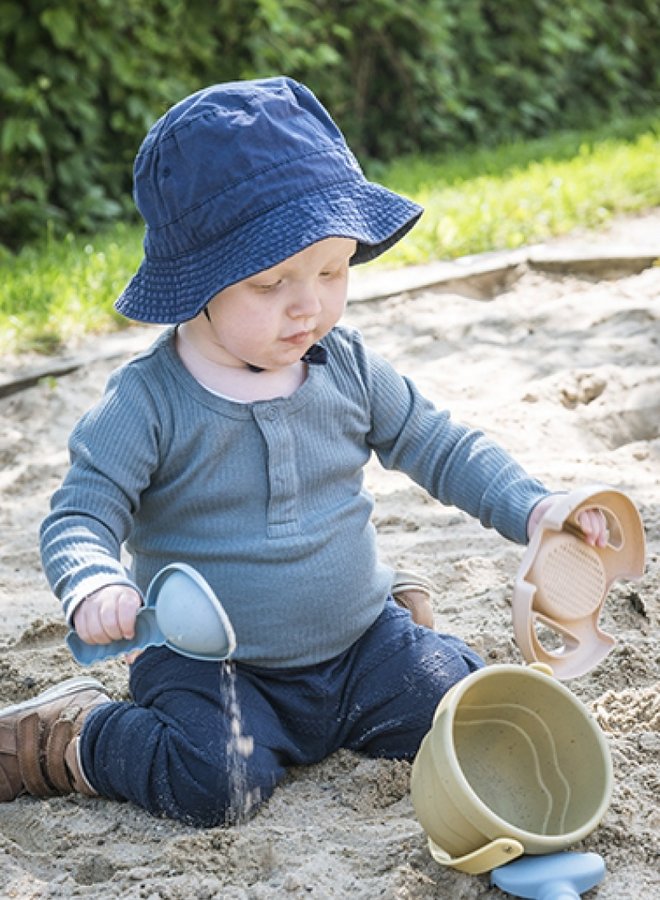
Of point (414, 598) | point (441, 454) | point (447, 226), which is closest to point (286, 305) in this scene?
point (441, 454)

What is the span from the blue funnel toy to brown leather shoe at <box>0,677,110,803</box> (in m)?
0.73

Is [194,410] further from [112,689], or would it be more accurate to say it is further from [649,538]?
[649,538]

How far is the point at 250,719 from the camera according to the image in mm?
2189

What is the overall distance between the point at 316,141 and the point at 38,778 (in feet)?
3.64

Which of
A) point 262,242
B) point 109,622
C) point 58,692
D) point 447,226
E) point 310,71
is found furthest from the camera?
point 310,71

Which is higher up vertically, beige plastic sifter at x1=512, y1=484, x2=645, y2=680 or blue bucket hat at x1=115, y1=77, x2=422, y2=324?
blue bucket hat at x1=115, y1=77, x2=422, y2=324

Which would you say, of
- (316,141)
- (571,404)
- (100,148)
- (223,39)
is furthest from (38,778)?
(223,39)

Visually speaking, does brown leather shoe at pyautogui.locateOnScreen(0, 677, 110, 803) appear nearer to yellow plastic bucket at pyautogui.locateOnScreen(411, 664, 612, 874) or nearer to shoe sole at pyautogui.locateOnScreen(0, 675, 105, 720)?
shoe sole at pyautogui.locateOnScreen(0, 675, 105, 720)

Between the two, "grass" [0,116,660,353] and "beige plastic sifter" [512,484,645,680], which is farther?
"grass" [0,116,660,353]

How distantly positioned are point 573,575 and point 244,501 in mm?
554

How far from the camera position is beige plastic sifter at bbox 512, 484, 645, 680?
7.19 feet

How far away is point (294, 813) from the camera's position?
83.6 inches

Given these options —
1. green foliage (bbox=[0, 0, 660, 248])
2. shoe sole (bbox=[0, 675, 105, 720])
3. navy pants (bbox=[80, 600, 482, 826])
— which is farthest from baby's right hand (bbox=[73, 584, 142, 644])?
green foliage (bbox=[0, 0, 660, 248])

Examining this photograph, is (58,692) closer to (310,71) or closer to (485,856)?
(485,856)
